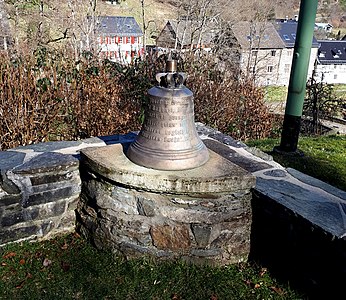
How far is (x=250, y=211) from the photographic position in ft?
8.77

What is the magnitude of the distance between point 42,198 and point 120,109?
113 inches

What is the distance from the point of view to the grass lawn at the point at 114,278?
2.38 m

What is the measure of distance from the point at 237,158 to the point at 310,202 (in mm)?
828

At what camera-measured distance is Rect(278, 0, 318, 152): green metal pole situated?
370cm

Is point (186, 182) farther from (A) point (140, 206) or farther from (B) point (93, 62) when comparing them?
(B) point (93, 62)

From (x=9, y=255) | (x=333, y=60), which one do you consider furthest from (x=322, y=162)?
(x=333, y=60)

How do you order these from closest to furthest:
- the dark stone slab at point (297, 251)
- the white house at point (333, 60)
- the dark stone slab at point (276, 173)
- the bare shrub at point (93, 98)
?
the dark stone slab at point (297, 251)
the dark stone slab at point (276, 173)
the bare shrub at point (93, 98)
the white house at point (333, 60)

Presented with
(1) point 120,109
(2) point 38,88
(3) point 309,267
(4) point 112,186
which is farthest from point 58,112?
(3) point 309,267

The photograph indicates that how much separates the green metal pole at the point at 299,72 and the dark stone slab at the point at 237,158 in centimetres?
104

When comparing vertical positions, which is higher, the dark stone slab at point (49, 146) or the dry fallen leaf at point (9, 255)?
the dark stone slab at point (49, 146)

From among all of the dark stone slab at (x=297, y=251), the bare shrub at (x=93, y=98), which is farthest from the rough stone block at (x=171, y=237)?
the bare shrub at (x=93, y=98)

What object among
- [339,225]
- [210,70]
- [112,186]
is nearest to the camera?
[339,225]

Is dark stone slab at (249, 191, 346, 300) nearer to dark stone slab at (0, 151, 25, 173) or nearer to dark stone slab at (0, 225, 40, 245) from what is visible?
dark stone slab at (0, 225, 40, 245)

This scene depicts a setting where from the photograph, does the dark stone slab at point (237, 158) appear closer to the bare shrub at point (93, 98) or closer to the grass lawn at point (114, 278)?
the grass lawn at point (114, 278)
